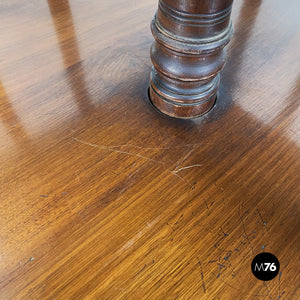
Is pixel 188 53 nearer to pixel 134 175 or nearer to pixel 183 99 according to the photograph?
pixel 183 99

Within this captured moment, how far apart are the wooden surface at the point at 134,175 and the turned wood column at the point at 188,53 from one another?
0.12 ft

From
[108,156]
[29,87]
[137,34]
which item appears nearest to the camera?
[108,156]

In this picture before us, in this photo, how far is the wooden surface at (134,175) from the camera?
1.28ft

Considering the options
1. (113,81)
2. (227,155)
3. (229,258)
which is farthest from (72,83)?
(229,258)

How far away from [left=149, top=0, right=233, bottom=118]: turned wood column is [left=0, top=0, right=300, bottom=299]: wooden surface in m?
0.04

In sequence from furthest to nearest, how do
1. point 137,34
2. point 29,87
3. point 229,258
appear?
point 137,34
point 29,87
point 229,258

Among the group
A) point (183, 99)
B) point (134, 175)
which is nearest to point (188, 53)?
point (183, 99)

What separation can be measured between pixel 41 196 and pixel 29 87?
0.91ft

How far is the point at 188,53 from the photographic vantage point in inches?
18.6

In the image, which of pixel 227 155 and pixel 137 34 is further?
pixel 137 34

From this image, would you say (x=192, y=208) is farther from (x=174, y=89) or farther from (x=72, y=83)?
(x=72, y=83)

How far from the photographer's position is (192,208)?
45cm

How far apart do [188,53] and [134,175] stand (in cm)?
22

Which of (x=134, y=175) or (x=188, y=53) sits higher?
(x=188, y=53)
